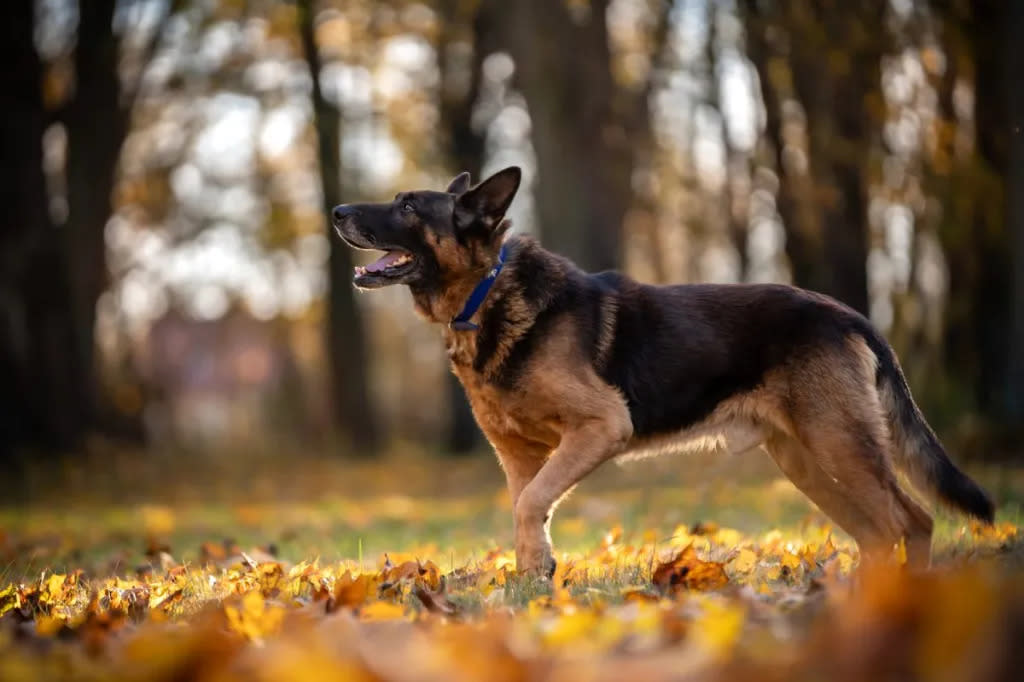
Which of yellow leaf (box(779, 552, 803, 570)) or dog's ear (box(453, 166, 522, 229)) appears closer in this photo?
yellow leaf (box(779, 552, 803, 570))

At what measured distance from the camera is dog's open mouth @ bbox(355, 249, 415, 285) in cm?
574

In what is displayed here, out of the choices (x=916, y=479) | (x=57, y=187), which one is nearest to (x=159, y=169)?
(x=57, y=187)

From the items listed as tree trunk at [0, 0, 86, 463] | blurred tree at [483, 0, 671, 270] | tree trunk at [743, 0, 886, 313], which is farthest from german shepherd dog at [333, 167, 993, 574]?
tree trunk at [0, 0, 86, 463]

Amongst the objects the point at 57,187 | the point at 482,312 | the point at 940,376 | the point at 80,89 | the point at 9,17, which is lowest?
the point at 940,376

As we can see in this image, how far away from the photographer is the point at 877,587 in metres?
2.28

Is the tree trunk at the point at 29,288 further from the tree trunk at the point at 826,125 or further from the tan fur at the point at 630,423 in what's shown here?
the tan fur at the point at 630,423

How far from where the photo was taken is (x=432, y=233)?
5738mm

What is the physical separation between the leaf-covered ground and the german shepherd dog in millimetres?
359

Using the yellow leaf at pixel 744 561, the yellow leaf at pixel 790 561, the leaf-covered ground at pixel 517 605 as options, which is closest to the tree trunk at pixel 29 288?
the leaf-covered ground at pixel 517 605

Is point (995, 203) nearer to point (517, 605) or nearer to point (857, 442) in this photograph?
point (857, 442)

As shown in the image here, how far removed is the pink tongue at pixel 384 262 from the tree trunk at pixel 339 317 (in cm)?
1356

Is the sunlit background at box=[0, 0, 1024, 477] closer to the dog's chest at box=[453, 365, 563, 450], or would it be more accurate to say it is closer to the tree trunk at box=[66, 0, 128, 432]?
the tree trunk at box=[66, 0, 128, 432]

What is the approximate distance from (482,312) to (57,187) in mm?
17006

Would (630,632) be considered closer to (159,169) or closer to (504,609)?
A: (504,609)
